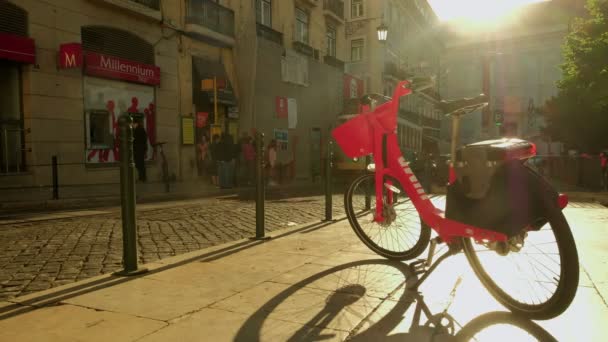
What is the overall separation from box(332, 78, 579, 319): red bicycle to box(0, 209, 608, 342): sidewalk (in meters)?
0.17

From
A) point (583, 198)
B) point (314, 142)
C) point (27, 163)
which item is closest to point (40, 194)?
point (27, 163)

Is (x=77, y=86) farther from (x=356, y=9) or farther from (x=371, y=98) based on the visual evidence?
(x=356, y=9)

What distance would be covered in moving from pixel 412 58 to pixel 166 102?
3463 centimetres

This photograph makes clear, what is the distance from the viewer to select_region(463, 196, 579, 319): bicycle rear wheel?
2348 millimetres

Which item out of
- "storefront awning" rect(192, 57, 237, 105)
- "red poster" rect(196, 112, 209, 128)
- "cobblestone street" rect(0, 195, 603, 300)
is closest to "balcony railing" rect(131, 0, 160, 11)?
"storefront awning" rect(192, 57, 237, 105)

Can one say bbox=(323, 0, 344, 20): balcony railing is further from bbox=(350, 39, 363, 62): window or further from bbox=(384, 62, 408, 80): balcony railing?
bbox=(384, 62, 408, 80): balcony railing

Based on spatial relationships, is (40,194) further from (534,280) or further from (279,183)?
(534,280)

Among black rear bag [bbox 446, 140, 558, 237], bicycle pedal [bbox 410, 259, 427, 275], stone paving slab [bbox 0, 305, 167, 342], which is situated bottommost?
stone paving slab [bbox 0, 305, 167, 342]

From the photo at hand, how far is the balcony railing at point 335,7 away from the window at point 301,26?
2429mm

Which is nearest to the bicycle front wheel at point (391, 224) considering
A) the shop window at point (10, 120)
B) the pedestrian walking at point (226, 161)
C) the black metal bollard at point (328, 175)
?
the black metal bollard at point (328, 175)

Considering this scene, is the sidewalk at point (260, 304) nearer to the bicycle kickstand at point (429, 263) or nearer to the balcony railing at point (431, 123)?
the bicycle kickstand at point (429, 263)

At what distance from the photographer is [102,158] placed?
1380 centimetres

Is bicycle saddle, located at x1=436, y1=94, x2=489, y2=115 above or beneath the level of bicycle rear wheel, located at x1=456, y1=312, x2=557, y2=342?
above

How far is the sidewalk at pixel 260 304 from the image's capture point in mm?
2438
